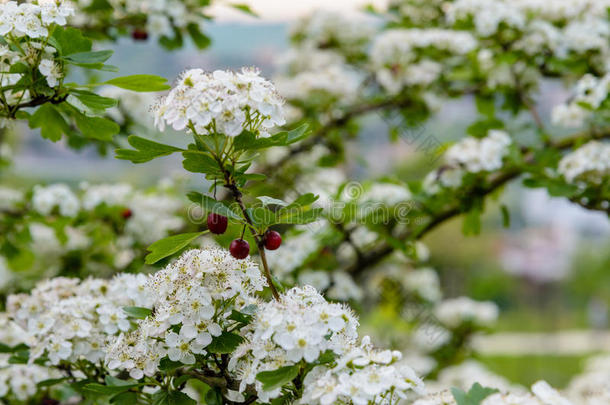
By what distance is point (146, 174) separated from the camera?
1453 cm

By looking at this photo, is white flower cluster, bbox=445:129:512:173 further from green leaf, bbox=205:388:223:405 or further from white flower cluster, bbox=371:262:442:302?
white flower cluster, bbox=371:262:442:302

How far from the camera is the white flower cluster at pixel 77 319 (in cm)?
139

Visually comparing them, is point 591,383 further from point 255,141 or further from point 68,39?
point 68,39

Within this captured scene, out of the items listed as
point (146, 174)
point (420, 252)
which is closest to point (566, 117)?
point (420, 252)

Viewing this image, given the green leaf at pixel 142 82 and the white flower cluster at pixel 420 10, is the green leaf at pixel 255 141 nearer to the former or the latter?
the green leaf at pixel 142 82

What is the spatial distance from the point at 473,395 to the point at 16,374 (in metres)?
1.28

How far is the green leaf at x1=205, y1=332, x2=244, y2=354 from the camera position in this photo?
3.66ft

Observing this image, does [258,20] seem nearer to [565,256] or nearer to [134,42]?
[134,42]

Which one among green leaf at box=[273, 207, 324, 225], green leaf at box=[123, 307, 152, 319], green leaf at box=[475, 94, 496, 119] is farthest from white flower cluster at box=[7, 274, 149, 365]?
green leaf at box=[475, 94, 496, 119]

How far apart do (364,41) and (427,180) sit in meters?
1.41

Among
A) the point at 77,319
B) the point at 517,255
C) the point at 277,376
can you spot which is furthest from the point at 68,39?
the point at 517,255

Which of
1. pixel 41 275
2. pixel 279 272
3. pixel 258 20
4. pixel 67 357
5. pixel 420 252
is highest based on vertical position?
pixel 258 20

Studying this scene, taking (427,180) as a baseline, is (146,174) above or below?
below

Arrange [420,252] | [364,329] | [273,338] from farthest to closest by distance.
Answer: [364,329]
[420,252]
[273,338]
